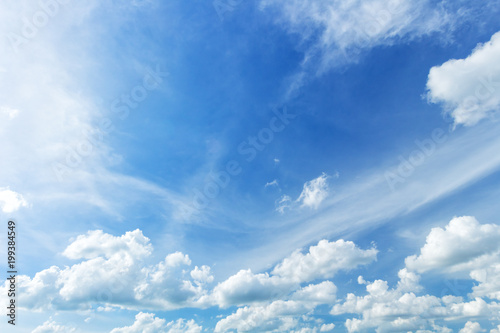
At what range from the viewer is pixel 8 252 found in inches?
3049

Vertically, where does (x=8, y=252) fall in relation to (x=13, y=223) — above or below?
below

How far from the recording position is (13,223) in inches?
3155

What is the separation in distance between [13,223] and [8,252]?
296 inches
